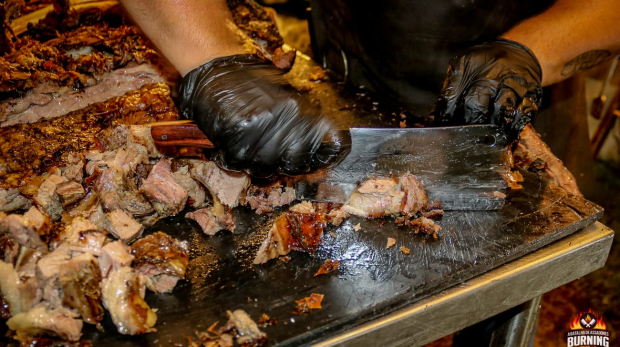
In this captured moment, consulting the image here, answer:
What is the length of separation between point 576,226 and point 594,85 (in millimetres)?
4745

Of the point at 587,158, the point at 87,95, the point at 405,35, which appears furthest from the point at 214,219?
the point at 587,158

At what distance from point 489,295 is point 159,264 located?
1.71 m

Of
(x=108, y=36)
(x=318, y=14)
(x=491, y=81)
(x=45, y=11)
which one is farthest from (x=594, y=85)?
(x=45, y=11)

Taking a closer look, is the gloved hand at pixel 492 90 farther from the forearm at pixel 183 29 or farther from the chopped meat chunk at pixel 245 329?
the chopped meat chunk at pixel 245 329

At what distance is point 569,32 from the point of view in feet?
11.3

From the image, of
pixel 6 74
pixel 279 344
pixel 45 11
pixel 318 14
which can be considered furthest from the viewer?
pixel 318 14

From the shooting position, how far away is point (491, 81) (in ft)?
9.55

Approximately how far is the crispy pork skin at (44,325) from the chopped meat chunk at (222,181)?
1059 mm

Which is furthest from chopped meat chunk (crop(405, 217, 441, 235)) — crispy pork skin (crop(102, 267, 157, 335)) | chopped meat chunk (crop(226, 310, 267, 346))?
crispy pork skin (crop(102, 267, 157, 335))

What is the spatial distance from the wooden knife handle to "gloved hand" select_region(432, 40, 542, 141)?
156cm

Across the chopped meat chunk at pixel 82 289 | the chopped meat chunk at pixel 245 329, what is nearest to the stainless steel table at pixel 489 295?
the chopped meat chunk at pixel 245 329

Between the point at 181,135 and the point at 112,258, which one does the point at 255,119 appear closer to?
the point at 181,135

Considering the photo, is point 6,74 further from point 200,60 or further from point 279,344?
point 279,344

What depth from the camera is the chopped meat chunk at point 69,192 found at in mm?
2670
